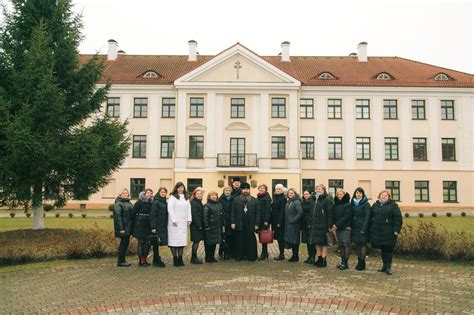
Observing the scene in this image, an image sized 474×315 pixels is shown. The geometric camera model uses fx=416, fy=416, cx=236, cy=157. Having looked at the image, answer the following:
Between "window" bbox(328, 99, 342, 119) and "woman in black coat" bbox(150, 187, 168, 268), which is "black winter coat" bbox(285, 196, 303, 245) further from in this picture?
"window" bbox(328, 99, 342, 119)

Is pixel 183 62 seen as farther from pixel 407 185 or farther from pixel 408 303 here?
pixel 408 303

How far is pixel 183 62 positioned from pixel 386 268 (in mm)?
30243

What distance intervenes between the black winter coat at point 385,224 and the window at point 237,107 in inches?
925

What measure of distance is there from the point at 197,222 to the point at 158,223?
35.6 inches

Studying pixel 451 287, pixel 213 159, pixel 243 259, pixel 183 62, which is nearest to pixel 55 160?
pixel 243 259

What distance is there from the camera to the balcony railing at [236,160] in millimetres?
30656

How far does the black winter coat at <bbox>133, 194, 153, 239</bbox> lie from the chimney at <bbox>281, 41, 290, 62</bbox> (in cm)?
2932

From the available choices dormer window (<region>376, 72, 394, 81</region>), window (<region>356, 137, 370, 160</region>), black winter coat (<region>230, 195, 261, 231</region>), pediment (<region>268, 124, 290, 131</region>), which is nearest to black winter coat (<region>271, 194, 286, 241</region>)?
black winter coat (<region>230, 195, 261, 231</region>)

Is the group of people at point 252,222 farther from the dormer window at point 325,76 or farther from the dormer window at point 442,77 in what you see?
the dormer window at point 442,77

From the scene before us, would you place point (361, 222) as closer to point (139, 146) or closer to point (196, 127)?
point (196, 127)

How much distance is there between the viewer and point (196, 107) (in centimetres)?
3162

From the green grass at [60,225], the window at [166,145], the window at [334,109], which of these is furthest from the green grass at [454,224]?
the window at [166,145]

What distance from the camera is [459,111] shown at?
3198 cm

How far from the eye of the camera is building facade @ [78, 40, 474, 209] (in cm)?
3105
